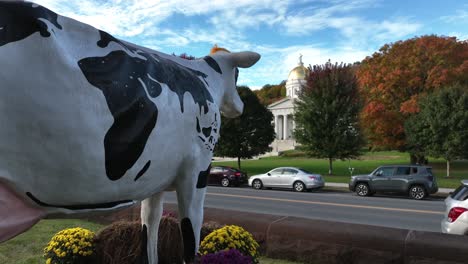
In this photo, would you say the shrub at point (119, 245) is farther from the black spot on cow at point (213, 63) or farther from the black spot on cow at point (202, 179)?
the black spot on cow at point (213, 63)

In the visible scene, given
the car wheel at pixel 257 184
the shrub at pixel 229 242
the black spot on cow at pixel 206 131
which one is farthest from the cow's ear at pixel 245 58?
the car wheel at pixel 257 184

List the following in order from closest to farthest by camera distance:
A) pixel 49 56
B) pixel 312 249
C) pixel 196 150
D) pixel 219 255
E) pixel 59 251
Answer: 1. pixel 49 56
2. pixel 196 150
3. pixel 219 255
4. pixel 59 251
5. pixel 312 249

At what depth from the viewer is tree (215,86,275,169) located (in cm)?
2998

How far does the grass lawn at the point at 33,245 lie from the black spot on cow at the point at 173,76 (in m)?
3.17

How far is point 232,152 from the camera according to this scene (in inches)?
1195

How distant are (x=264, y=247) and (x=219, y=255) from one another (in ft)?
8.28

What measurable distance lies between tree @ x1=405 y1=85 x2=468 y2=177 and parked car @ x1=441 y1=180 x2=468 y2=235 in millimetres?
20799

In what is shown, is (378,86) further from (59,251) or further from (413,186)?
(59,251)

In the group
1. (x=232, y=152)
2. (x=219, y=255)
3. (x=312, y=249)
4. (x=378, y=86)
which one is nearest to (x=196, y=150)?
(x=219, y=255)

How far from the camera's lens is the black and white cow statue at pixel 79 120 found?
1876mm

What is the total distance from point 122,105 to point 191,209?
140 cm

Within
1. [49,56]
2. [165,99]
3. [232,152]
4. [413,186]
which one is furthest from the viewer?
[232,152]

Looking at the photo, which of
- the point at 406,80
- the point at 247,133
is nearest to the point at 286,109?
the point at 406,80

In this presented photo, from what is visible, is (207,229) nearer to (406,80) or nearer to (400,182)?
(400,182)
